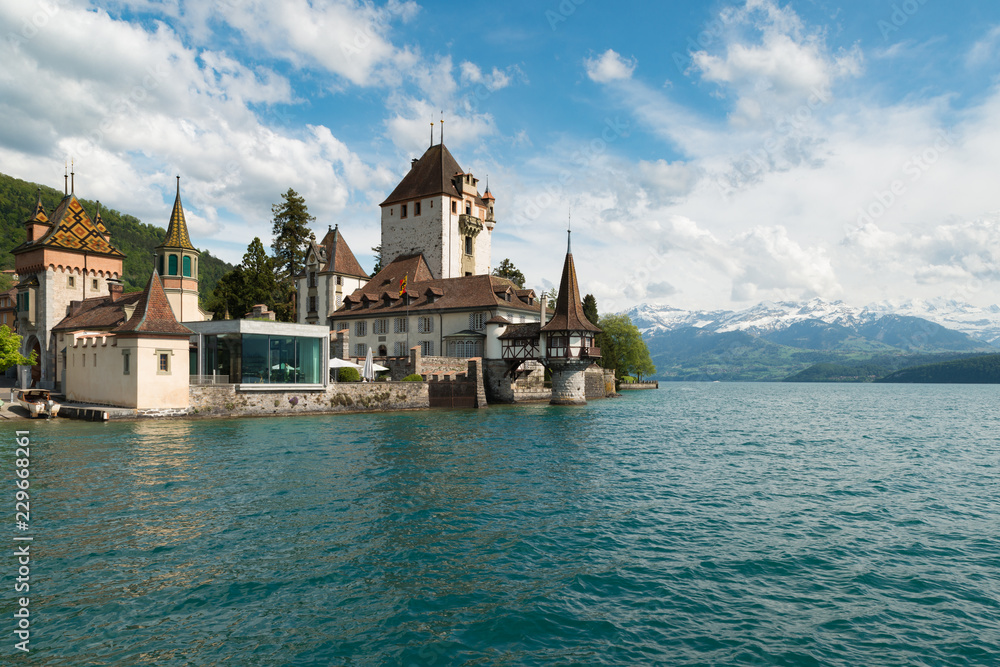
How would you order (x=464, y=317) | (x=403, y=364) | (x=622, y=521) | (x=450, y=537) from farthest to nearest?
(x=464, y=317) < (x=403, y=364) < (x=622, y=521) < (x=450, y=537)

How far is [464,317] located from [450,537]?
157ft

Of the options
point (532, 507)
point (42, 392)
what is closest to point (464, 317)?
point (42, 392)

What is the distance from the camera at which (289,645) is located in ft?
29.5

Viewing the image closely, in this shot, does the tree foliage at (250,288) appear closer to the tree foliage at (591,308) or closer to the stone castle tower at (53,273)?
the stone castle tower at (53,273)

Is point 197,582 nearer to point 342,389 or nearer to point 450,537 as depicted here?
point 450,537

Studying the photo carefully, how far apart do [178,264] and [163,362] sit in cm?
1644

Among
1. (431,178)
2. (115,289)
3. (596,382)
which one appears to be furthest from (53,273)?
(596,382)

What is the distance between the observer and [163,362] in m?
37.2

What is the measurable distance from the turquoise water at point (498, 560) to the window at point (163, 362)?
35.9 feet

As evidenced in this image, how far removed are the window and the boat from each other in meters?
6.27

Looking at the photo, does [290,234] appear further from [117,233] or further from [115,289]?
[117,233]

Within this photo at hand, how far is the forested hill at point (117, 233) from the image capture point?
12581cm

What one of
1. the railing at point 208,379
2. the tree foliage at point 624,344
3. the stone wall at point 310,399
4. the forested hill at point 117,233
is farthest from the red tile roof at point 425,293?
the forested hill at point 117,233

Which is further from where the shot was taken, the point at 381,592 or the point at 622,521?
the point at 622,521
